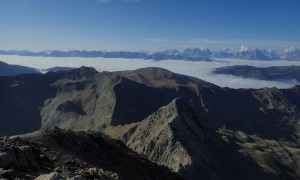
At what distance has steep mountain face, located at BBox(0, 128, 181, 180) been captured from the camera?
30297 mm

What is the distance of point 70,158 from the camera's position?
39.2m

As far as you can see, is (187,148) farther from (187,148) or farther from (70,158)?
(70,158)

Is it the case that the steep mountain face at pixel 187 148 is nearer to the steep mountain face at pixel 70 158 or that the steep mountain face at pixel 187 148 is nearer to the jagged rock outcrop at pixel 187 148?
the jagged rock outcrop at pixel 187 148

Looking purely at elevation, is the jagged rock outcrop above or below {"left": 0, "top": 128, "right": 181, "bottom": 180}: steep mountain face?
below

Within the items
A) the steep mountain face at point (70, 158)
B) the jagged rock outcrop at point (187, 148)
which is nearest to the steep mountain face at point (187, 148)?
the jagged rock outcrop at point (187, 148)

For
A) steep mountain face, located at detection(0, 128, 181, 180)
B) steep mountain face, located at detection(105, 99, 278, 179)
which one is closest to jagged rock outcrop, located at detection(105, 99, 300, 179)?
steep mountain face, located at detection(105, 99, 278, 179)

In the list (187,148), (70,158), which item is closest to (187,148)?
(187,148)

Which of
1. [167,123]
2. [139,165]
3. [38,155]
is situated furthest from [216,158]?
[38,155]

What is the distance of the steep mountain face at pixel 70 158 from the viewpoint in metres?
30.3

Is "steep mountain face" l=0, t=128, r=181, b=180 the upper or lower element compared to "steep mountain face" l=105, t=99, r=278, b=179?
upper

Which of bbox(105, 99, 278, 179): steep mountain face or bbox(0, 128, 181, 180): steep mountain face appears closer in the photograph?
bbox(0, 128, 181, 180): steep mountain face

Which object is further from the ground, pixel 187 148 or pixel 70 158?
pixel 70 158

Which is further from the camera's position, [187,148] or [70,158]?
[187,148]

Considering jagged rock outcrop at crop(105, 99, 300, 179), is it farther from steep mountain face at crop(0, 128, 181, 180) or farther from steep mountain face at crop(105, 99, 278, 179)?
steep mountain face at crop(0, 128, 181, 180)
